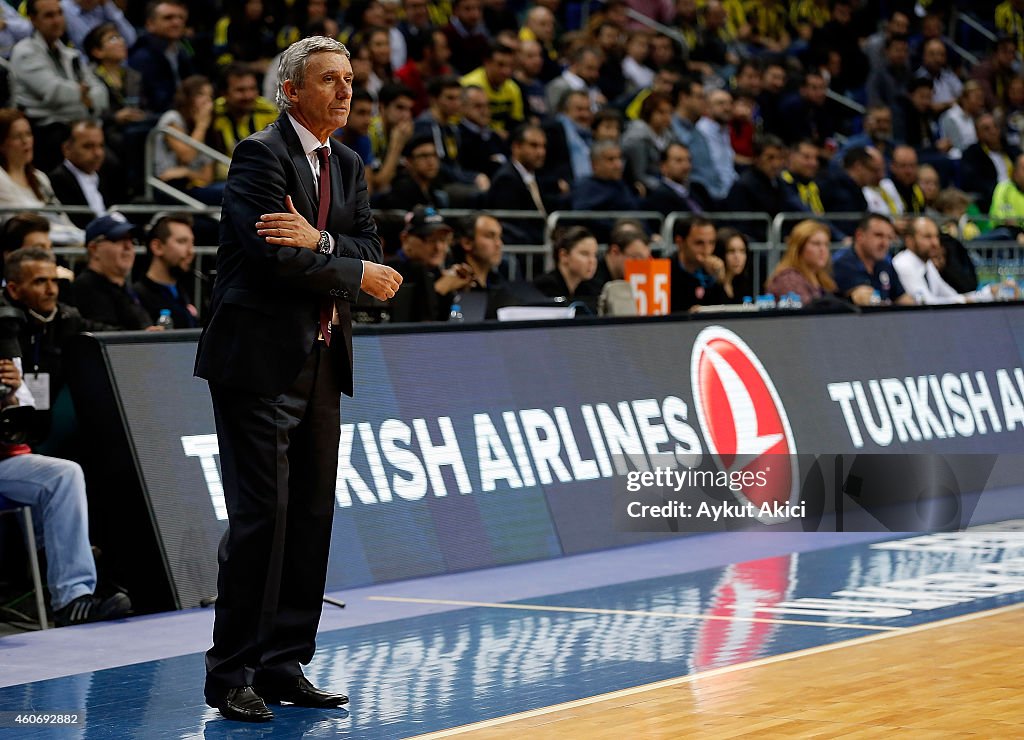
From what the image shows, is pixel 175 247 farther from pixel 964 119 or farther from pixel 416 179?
pixel 964 119

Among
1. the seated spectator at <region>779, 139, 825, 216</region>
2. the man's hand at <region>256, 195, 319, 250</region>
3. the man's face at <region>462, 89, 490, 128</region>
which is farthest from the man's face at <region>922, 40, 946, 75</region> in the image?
the man's hand at <region>256, 195, 319, 250</region>

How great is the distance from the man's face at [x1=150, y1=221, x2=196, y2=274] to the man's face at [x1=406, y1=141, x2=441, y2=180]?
3.88 m

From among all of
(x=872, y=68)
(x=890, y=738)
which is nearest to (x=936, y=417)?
(x=890, y=738)

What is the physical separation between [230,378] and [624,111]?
534 inches

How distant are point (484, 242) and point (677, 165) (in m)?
4.70

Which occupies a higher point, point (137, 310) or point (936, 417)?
point (137, 310)

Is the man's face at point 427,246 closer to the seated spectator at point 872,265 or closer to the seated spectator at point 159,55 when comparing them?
the seated spectator at point 872,265

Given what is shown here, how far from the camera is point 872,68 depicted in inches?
896

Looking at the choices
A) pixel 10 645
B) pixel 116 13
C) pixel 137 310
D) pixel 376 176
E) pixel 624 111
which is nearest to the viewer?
pixel 10 645

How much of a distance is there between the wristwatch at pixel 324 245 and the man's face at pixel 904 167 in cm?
1335

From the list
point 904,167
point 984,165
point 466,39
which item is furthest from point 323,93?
point 984,165

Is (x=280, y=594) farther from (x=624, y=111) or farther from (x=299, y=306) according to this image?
(x=624, y=111)

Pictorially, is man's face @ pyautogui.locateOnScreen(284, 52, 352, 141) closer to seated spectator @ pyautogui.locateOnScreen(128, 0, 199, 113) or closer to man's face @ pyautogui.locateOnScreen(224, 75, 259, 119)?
man's face @ pyautogui.locateOnScreen(224, 75, 259, 119)

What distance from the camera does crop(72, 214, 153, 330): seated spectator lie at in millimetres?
9625
